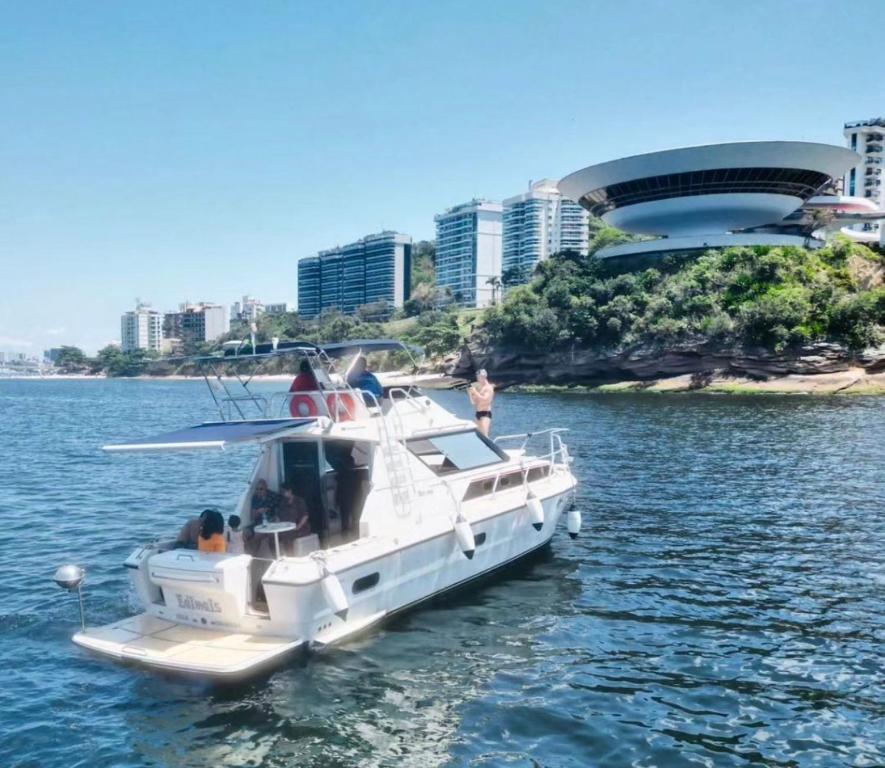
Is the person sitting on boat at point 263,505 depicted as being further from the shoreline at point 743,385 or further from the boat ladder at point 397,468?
the shoreline at point 743,385

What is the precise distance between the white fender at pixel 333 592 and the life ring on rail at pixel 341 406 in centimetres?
287

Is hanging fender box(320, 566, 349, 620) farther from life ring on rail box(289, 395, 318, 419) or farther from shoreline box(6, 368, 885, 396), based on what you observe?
shoreline box(6, 368, 885, 396)

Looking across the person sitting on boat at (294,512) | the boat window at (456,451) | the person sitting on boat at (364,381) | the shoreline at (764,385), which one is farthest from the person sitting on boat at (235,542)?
the shoreline at (764,385)

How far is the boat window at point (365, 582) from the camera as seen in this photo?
9.99 m

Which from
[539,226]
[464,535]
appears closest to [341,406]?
[464,535]

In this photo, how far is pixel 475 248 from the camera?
18962 cm

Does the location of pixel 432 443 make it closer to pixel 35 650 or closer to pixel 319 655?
pixel 319 655

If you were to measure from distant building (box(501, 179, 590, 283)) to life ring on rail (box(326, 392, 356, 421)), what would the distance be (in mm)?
157356

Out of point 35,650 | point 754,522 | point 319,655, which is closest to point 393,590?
point 319,655

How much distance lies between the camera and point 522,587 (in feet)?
41.7

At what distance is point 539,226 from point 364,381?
17023 cm

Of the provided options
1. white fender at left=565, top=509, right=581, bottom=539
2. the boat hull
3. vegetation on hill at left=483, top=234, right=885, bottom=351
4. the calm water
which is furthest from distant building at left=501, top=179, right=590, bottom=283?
the boat hull

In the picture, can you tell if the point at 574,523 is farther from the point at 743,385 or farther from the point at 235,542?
the point at 743,385

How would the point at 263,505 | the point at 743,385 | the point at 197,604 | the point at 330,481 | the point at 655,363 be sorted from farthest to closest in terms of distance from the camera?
the point at 655,363 → the point at 743,385 → the point at 330,481 → the point at 263,505 → the point at 197,604
